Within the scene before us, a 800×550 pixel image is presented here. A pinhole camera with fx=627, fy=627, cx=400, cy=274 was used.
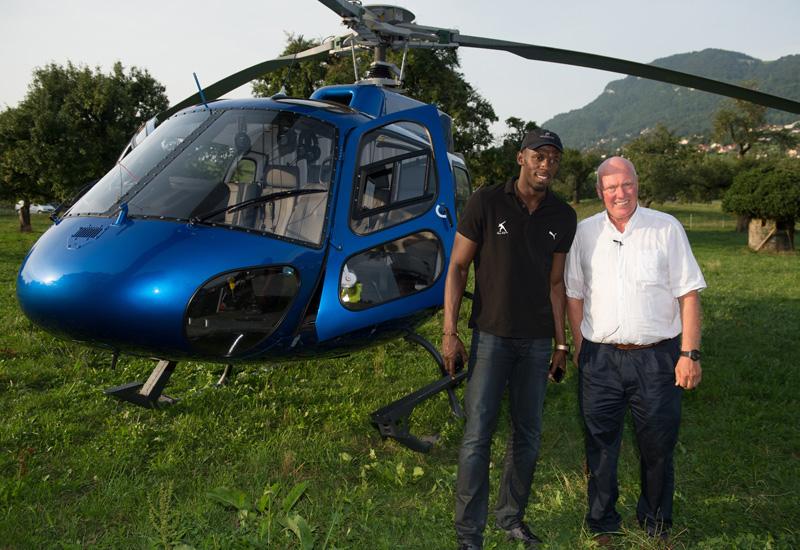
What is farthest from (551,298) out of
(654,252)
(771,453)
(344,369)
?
(344,369)

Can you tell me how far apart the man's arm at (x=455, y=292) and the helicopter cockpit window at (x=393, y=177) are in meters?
1.03

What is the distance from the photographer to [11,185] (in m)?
27.4

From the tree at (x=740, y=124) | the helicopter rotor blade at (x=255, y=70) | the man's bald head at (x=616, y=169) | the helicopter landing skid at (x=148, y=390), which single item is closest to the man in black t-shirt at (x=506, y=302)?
the man's bald head at (x=616, y=169)

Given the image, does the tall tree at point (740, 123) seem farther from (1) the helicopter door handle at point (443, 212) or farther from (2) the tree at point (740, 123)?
(1) the helicopter door handle at point (443, 212)

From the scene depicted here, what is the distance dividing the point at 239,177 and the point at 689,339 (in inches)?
114

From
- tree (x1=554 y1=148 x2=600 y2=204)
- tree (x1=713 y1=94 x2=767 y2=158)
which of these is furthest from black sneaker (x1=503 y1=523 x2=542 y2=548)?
tree (x1=554 y1=148 x2=600 y2=204)

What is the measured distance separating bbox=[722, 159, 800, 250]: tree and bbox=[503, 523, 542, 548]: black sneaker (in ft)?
78.6

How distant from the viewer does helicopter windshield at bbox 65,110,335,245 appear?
389cm

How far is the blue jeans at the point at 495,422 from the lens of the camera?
3.38m

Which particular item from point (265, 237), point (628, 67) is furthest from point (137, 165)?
point (628, 67)

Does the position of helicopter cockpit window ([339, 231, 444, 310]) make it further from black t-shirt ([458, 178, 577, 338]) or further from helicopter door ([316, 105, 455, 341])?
black t-shirt ([458, 178, 577, 338])

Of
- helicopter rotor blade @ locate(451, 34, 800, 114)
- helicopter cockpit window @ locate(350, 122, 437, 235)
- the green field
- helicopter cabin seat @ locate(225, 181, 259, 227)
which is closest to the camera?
the green field

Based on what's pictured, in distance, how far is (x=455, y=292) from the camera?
3.50 metres

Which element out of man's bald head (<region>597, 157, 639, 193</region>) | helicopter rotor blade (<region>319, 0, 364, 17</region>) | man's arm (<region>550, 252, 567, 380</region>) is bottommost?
man's arm (<region>550, 252, 567, 380</region>)
